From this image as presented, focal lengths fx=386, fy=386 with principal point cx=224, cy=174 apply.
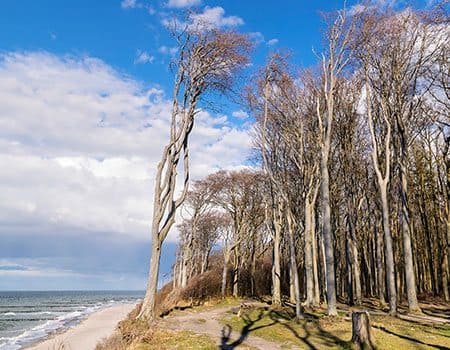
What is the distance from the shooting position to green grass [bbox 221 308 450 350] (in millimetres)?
9930

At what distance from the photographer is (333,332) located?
11.7 meters

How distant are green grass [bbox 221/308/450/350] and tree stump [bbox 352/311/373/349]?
0.87 ft

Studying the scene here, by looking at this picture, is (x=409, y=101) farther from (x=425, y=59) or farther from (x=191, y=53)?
(x=191, y=53)

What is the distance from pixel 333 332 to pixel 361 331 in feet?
8.17

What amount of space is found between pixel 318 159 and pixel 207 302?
12.4 m

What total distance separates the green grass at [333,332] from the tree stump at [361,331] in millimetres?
266

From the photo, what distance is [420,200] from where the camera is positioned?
87.5 feet

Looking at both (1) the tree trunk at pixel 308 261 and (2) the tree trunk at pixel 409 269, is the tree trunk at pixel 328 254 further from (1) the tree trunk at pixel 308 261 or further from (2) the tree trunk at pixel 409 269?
(2) the tree trunk at pixel 409 269

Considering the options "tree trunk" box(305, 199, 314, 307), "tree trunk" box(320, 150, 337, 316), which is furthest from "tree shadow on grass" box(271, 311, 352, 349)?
"tree trunk" box(305, 199, 314, 307)

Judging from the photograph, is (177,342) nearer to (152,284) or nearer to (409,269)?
(152,284)

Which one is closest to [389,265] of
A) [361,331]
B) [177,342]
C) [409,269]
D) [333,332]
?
[409,269]

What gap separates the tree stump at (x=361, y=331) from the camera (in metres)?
9.28

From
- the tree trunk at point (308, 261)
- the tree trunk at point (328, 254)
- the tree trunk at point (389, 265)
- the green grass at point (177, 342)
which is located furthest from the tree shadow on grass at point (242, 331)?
the tree trunk at point (389, 265)

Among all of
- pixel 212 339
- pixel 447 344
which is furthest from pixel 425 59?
pixel 212 339
